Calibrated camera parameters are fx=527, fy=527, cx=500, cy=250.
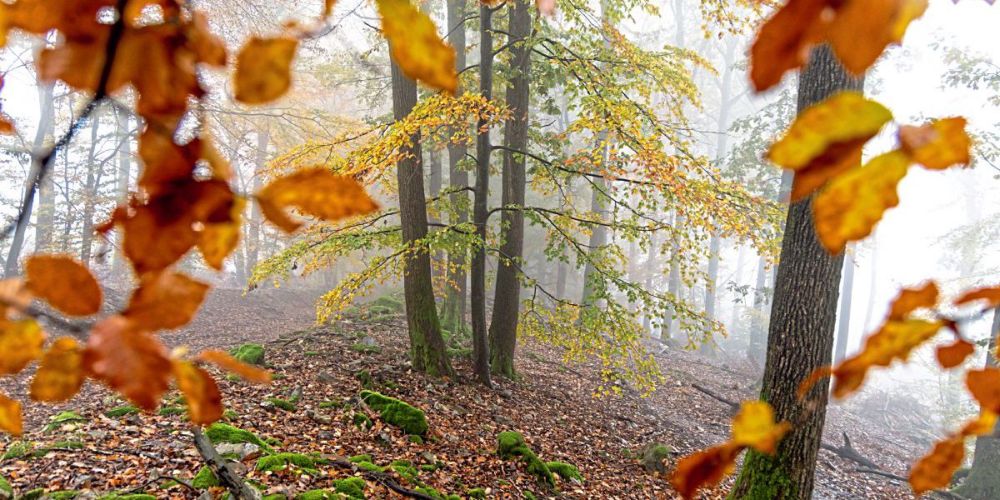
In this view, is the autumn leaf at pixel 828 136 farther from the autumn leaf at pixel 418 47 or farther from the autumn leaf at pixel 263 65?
the autumn leaf at pixel 263 65

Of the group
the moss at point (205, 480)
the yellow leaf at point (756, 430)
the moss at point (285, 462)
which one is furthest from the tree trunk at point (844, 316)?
the yellow leaf at point (756, 430)

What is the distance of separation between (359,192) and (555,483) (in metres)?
5.13

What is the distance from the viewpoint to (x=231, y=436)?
3.90 metres

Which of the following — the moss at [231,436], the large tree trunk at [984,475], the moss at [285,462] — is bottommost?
the large tree trunk at [984,475]

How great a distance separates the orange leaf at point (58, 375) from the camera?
18.8 inches

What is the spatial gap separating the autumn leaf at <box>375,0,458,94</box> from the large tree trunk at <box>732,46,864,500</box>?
13.9ft

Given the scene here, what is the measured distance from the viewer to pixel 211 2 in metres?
11.4

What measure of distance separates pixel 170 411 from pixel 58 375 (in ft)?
15.5

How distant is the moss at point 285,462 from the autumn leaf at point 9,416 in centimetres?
348

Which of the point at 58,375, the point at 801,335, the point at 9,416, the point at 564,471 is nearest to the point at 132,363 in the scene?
the point at 58,375

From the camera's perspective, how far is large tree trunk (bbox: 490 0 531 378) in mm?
7035

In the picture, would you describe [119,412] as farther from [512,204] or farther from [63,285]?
[63,285]

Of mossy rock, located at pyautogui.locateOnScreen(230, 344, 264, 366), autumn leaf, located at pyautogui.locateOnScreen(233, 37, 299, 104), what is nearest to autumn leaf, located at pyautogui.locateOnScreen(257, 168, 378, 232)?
autumn leaf, located at pyautogui.locateOnScreen(233, 37, 299, 104)

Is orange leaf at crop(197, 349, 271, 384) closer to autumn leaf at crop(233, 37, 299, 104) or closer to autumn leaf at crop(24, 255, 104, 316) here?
autumn leaf at crop(24, 255, 104, 316)
